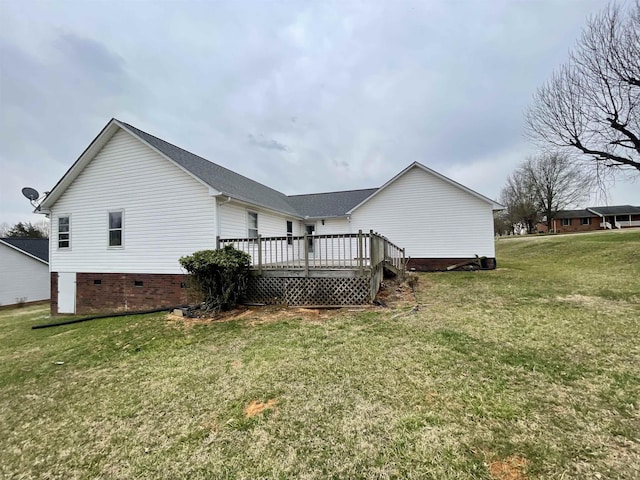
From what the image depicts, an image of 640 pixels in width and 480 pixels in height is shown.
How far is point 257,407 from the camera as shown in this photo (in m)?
3.32

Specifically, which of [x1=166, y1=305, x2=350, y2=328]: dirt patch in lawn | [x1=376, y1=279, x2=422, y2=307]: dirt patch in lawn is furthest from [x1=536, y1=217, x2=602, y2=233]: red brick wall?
[x1=166, y1=305, x2=350, y2=328]: dirt patch in lawn

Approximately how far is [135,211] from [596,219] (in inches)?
2474

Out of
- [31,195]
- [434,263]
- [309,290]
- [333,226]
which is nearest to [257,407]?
[309,290]

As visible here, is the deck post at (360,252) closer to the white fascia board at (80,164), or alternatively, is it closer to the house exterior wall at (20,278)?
the white fascia board at (80,164)

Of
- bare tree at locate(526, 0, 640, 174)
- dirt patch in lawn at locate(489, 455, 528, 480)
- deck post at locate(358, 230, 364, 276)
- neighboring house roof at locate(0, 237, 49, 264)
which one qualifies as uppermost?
bare tree at locate(526, 0, 640, 174)

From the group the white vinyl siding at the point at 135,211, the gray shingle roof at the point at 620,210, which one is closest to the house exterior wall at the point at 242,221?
the white vinyl siding at the point at 135,211

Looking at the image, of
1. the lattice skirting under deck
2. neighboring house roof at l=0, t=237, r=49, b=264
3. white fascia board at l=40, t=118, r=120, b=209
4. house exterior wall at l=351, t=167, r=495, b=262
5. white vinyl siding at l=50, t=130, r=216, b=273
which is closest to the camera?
the lattice skirting under deck

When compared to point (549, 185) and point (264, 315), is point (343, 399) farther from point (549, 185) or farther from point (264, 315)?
point (549, 185)

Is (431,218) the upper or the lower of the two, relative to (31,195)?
lower

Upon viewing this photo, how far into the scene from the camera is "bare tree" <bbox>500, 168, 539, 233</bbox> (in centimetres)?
4015

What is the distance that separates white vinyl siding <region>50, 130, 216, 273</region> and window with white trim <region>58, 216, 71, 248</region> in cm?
26

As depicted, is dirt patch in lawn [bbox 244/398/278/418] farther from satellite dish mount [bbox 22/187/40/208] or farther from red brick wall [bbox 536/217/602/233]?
red brick wall [bbox 536/217/602/233]

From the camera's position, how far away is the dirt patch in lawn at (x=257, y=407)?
3.21 meters

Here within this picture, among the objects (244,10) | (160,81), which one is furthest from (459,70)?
(160,81)
